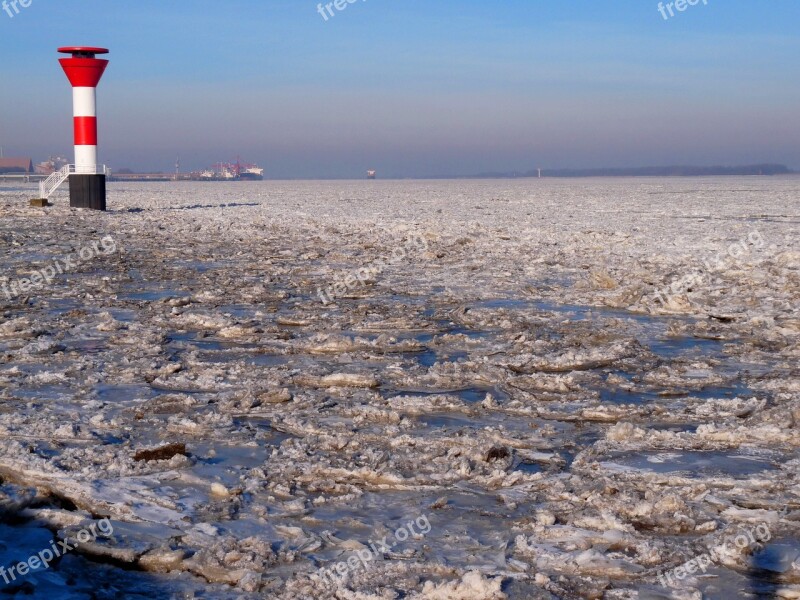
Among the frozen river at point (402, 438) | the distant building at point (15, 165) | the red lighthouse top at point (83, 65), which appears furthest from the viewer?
the distant building at point (15, 165)

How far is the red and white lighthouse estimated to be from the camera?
23.9 m

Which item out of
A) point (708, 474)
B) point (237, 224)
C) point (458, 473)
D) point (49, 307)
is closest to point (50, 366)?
point (49, 307)

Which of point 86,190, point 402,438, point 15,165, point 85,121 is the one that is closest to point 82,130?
point 85,121

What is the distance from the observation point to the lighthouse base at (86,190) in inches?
969

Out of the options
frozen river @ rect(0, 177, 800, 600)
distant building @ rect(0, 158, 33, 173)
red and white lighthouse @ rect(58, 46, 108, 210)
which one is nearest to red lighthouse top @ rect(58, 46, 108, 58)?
red and white lighthouse @ rect(58, 46, 108, 210)

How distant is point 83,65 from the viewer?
2383 centimetres

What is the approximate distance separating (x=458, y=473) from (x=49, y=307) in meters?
5.64

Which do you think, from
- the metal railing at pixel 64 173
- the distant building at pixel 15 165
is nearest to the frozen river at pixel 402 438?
the metal railing at pixel 64 173

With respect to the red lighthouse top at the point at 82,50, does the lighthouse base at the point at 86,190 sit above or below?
below

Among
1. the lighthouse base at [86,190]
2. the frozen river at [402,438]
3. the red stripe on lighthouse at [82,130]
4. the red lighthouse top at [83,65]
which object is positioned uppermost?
the red lighthouse top at [83,65]

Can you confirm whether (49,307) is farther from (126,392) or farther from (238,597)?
(238,597)

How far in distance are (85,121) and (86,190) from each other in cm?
188

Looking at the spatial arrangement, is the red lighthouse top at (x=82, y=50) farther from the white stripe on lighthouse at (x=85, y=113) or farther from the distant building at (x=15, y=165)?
the distant building at (x=15, y=165)

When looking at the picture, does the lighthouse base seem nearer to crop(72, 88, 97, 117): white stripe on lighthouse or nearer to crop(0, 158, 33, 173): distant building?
crop(72, 88, 97, 117): white stripe on lighthouse
